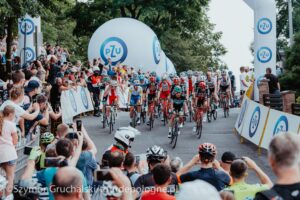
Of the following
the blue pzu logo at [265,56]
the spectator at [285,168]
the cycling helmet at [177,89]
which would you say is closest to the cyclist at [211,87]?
the blue pzu logo at [265,56]

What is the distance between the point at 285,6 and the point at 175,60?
13.1 meters

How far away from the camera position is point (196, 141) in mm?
20531

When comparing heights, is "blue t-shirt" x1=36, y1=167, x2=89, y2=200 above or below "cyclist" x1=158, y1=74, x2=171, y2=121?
below

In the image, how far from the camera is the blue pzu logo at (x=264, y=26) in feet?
86.2

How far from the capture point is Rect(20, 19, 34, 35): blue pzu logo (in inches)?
977

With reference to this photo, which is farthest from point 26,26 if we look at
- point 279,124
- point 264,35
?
point 279,124

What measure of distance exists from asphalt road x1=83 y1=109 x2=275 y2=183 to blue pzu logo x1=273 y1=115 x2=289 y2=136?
2.96ft

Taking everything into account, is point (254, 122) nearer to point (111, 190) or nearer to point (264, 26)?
point (264, 26)

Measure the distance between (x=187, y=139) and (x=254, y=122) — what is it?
2.64m

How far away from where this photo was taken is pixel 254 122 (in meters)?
19.2

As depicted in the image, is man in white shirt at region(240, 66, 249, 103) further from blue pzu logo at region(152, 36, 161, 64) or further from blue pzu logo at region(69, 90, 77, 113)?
blue pzu logo at region(152, 36, 161, 64)

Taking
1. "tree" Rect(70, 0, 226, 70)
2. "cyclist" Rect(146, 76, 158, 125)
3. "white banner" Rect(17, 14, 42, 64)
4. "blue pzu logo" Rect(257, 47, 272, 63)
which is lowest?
"cyclist" Rect(146, 76, 158, 125)

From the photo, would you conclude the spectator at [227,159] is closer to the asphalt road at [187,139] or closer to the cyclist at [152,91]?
the asphalt road at [187,139]

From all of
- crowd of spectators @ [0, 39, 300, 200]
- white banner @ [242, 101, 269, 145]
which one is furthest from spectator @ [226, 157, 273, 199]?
white banner @ [242, 101, 269, 145]
